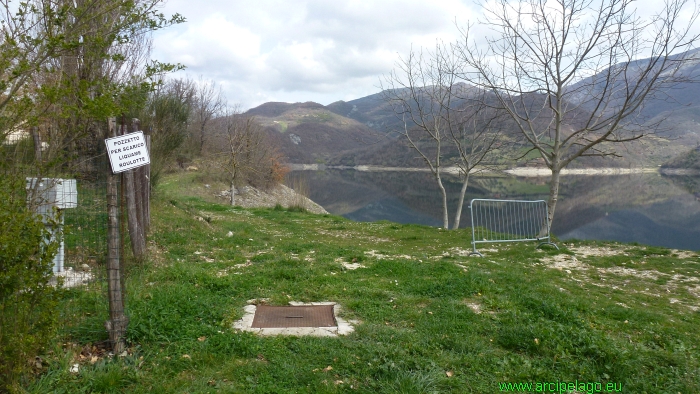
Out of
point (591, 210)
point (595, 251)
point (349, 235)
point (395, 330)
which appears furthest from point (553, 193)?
point (591, 210)

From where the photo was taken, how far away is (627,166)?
3467 inches

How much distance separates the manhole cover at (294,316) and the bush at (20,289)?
202cm

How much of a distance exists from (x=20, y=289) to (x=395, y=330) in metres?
3.28

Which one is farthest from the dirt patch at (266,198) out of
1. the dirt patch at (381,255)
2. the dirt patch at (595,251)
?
the dirt patch at (595,251)

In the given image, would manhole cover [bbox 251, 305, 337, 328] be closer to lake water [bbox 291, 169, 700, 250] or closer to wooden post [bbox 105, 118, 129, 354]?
wooden post [bbox 105, 118, 129, 354]

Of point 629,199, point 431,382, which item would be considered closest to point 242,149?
point 431,382

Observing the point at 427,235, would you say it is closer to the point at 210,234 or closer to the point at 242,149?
the point at 210,234

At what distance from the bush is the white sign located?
2.68 ft

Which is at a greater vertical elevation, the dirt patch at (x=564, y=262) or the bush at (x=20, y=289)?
the bush at (x=20, y=289)

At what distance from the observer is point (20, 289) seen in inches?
127

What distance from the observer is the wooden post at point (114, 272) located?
414 cm

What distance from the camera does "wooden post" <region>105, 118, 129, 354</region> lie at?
13.6 feet

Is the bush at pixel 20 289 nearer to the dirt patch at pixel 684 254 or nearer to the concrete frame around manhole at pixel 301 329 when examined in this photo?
the concrete frame around manhole at pixel 301 329

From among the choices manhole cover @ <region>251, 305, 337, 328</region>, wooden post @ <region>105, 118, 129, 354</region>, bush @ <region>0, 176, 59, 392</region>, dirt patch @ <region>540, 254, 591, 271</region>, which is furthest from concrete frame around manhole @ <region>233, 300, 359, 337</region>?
dirt patch @ <region>540, 254, 591, 271</region>
